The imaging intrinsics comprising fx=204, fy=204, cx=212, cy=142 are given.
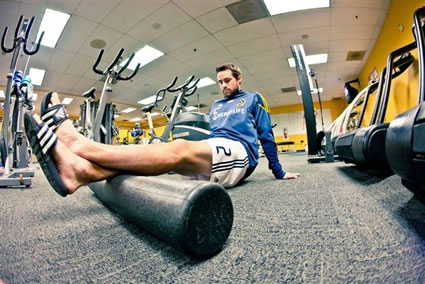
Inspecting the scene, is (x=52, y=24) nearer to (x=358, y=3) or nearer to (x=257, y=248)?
(x=257, y=248)

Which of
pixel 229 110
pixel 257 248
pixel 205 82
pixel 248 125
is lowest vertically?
pixel 257 248

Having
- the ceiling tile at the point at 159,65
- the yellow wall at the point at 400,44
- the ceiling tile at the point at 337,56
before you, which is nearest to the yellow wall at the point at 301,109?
the ceiling tile at the point at 337,56

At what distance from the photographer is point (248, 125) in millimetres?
1300

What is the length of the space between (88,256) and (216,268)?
0.99 feet

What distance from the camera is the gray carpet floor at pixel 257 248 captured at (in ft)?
1.16

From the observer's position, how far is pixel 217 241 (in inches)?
16.7

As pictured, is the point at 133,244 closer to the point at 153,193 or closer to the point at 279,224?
the point at 153,193

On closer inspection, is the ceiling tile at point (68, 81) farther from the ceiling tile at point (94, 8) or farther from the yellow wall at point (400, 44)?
the yellow wall at point (400, 44)

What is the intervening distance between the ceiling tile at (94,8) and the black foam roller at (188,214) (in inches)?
150

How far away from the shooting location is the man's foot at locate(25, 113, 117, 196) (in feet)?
2.26

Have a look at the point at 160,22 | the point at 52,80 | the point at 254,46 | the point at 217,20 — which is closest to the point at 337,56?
the point at 254,46

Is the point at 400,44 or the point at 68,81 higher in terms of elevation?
the point at 68,81

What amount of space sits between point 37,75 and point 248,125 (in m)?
6.63

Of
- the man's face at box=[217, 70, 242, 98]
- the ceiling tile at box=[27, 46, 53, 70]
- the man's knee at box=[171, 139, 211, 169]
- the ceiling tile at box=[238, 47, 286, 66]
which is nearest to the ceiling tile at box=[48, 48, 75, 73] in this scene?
the ceiling tile at box=[27, 46, 53, 70]
